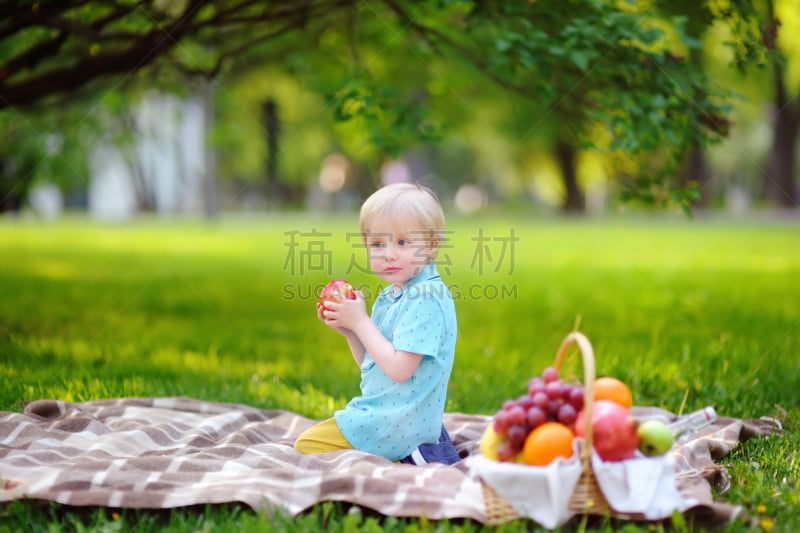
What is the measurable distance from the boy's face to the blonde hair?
26 mm

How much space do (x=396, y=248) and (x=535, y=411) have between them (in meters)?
0.82

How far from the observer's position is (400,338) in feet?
9.50

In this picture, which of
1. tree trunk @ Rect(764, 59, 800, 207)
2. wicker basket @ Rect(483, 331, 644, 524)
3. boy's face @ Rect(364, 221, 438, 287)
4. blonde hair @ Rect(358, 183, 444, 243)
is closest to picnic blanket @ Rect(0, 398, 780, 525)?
wicker basket @ Rect(483, 331, 644, 524)

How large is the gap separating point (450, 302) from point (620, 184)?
277 cm

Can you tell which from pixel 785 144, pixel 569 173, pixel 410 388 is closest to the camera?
pixel 410 388

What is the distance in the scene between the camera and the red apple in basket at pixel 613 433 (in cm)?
238

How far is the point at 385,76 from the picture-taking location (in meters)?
7.95

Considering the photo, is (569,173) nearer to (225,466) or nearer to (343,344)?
(343,344)

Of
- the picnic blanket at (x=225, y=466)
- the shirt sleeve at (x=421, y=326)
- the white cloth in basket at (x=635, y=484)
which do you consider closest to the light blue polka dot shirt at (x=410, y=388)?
the shirt sleeve at (x=421, y=326)

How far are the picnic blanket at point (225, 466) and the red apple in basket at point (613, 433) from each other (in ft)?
0.96

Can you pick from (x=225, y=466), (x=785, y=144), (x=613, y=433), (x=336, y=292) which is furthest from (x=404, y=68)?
(x=785, y=144)

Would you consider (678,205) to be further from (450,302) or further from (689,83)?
(450,302)

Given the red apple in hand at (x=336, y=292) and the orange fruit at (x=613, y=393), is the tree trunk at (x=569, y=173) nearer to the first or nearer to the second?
the red apple in hand at (x=336, y=292)

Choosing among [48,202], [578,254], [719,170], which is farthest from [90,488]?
[719,170]
